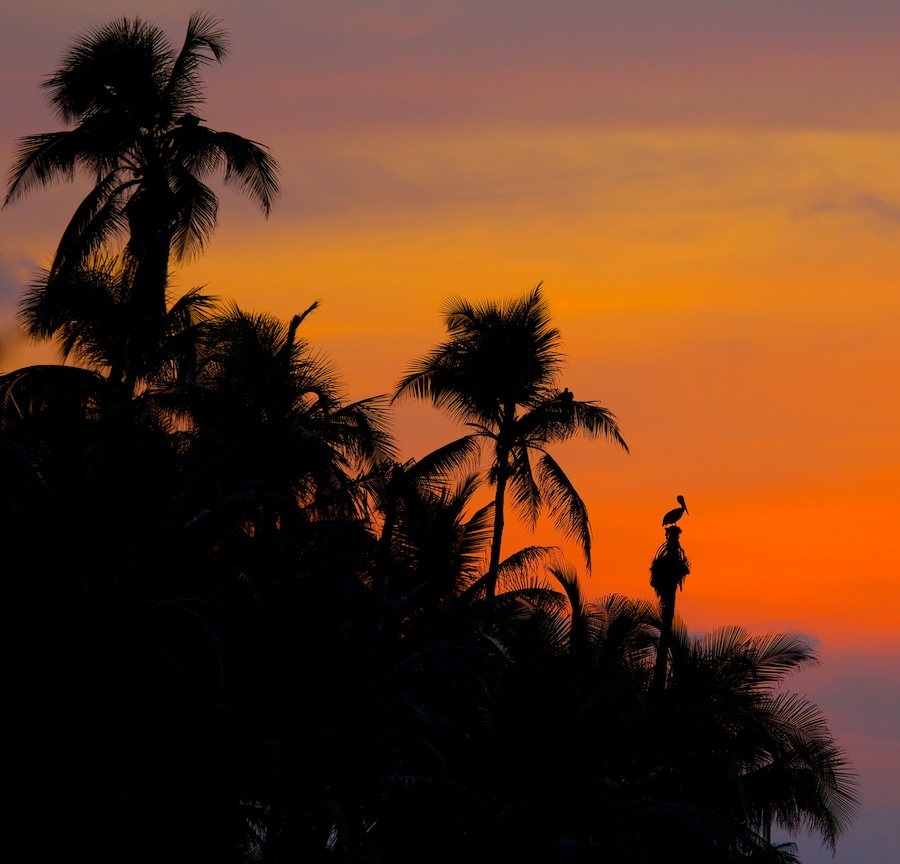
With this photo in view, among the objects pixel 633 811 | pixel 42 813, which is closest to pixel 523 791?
pixel 633 811

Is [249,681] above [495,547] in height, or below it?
below

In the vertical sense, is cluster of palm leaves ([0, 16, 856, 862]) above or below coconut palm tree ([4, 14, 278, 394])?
below

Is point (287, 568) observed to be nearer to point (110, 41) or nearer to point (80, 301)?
point (80, 301)

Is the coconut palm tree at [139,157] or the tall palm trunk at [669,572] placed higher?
the coconut palm tree at [139,157]

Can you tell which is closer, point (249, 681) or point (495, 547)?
point (249, 681)

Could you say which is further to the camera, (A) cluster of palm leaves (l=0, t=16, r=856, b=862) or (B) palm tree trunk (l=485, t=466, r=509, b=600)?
(B) palm tree trunk (l=485, t=466, r=509, b=600)

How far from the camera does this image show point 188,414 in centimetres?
3972

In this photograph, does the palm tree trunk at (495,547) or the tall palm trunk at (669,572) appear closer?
the tall palm trunk at (669,572)

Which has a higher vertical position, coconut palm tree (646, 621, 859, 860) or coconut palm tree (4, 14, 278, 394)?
coconut palm tree (4, 14, 278, 394)

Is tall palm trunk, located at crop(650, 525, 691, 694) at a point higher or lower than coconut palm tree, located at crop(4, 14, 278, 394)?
lower

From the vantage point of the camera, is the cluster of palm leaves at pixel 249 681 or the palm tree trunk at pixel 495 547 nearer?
the cluster of palm leaves at pixel 249 681

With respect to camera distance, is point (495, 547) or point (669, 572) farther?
point (495, 547)

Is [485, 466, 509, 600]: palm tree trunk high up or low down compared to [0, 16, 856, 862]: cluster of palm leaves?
up

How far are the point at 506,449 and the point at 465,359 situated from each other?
10.6 feet
